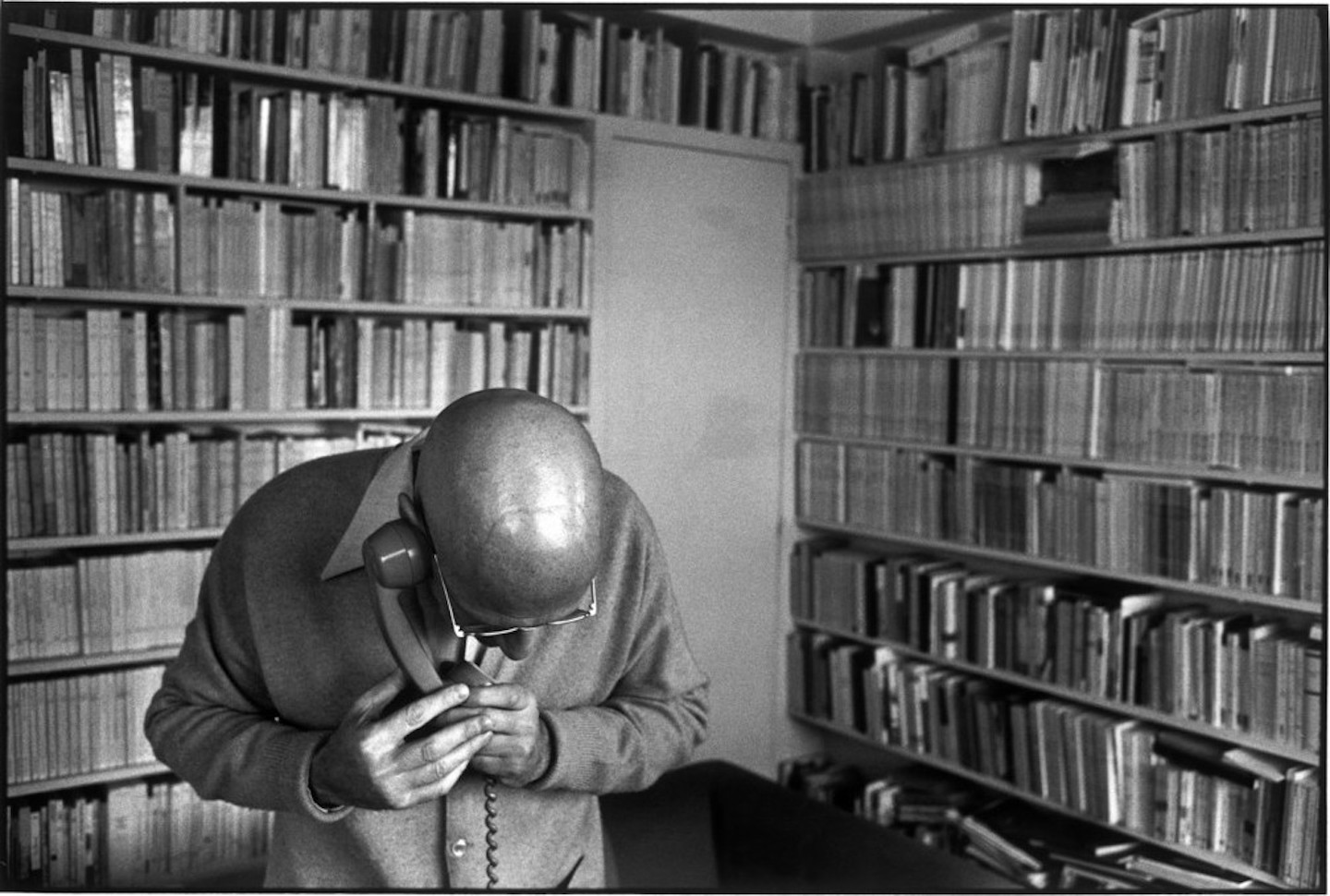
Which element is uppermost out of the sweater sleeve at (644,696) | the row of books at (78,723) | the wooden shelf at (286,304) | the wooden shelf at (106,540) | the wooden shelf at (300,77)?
the wooden shelf at (300,77)

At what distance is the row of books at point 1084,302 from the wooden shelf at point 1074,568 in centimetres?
54

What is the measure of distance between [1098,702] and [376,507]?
235 cm

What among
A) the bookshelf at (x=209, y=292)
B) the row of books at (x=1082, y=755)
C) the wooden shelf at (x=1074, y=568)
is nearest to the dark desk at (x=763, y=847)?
the row of books at (x=1082, y=755)

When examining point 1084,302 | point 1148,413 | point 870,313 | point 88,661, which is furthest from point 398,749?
point 870,313

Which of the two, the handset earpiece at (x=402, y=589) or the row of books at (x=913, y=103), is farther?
the row of books at (x=913, y=103)

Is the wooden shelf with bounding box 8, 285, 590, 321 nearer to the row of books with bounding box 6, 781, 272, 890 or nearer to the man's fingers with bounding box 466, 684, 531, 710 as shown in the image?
the row of books with bounding box 6, 781, 272, 890

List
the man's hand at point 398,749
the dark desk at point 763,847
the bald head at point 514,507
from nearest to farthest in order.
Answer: the bald head at point 514,507 < the man's hand at point 398,749 < the dark desk at point 763,847

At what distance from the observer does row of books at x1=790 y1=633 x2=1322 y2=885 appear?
2.73 metres

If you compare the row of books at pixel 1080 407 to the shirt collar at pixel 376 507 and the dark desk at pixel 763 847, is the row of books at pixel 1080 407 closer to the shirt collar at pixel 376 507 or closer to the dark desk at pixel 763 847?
the dark desk at pixel 763 847

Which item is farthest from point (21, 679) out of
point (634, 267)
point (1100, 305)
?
point (1100, 305)

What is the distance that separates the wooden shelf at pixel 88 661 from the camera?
2775 mm

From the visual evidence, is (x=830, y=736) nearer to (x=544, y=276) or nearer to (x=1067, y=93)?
(x=544, y=276)

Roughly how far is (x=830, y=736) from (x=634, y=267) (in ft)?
5.36

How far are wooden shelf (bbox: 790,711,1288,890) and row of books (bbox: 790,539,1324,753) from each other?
0.29m
